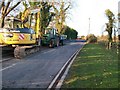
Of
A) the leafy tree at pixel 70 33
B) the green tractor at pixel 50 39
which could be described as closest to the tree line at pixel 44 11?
the green tractor at pixel 50 39

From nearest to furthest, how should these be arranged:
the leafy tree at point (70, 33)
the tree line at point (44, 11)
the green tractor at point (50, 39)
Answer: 1. the tree line at point (44, 11)
2. the green tractor at point (50, 39)
3. the leafy tree at point (70, 33)

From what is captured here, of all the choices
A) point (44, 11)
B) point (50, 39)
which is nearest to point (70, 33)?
point (44, 11)

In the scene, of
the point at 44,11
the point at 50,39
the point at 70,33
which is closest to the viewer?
the point at 50,39

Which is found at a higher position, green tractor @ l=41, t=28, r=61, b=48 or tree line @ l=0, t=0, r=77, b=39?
tree line @ l=0, t=0, r=77, b=39

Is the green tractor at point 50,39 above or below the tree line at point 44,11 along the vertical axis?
below

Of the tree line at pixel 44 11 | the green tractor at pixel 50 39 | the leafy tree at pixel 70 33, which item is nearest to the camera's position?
the tree line at pixel 44 11

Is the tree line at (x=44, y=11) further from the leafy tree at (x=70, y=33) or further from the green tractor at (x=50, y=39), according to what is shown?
the leafy tree at (x=70, y=33)

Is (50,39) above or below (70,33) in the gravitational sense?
below

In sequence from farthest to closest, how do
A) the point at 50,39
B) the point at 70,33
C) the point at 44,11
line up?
the point at 70,33 < the point at 44,11 < the point at 50,39

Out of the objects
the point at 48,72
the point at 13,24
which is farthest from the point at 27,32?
the point at 48,72

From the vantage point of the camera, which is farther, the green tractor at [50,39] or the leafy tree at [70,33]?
the leafy tree at [70,33]

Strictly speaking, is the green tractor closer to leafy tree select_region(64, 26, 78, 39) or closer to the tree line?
the tree line

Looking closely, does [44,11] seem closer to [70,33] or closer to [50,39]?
[50,39]

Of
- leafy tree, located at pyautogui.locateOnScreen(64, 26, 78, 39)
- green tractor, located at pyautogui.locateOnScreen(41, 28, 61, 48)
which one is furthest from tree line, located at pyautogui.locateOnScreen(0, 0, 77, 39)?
leafy tree, located at pyautogui.locateOnScreen(64, 26, 78, 39)
